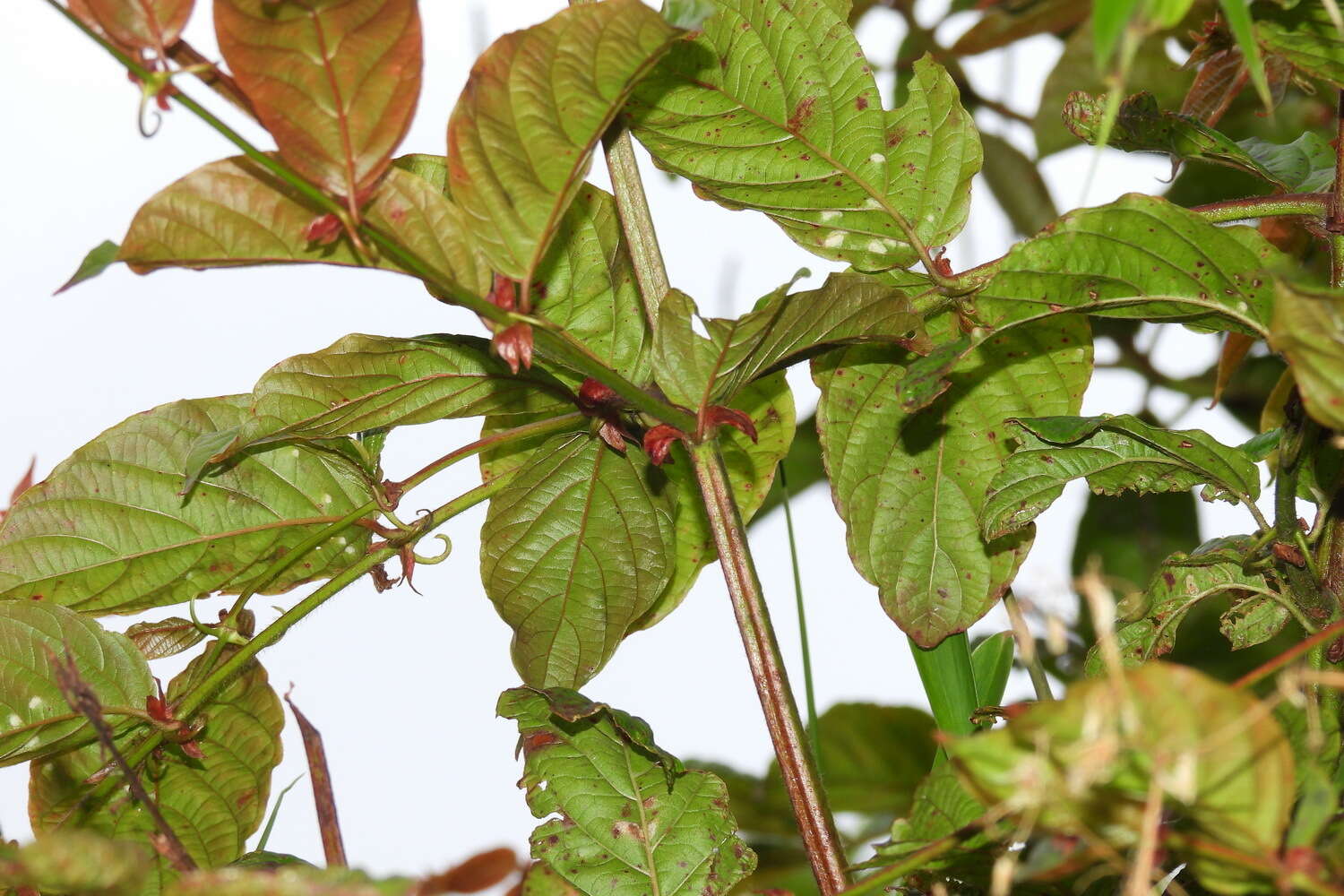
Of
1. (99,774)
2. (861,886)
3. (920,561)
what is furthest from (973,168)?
(99,774)

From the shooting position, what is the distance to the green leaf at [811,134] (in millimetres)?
490

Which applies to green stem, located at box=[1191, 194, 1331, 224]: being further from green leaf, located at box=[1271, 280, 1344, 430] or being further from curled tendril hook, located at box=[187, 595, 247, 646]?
curled tendril hook, located at box=[187, 595, 247, 646]

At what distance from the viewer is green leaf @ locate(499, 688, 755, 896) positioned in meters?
0.49

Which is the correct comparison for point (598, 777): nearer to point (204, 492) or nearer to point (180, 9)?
point (204, 492)

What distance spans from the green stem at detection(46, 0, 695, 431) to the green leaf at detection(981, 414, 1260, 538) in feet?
0.46

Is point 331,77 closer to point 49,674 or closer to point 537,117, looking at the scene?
point 537,117

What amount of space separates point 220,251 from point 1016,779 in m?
0.30

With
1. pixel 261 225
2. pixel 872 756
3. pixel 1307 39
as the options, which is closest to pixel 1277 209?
pixel 1307 39

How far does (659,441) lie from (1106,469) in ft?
0.63

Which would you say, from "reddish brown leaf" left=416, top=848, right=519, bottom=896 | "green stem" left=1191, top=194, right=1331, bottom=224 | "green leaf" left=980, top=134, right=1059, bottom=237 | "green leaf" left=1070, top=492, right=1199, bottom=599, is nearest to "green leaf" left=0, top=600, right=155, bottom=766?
"reddish brown leaf" left=416, top=848, right=519, bottom=896

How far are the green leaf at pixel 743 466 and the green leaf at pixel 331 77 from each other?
0.77 ft

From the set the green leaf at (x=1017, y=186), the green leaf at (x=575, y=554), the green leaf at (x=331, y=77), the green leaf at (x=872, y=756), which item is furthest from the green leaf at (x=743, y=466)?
the green leaf at (x=1017, y=186)

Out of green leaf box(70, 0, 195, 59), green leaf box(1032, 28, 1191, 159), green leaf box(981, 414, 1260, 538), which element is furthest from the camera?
green leaf box(1032, 28, 1191, 159)

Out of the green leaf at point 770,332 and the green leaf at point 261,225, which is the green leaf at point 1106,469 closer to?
the green leaf at point 770,332
